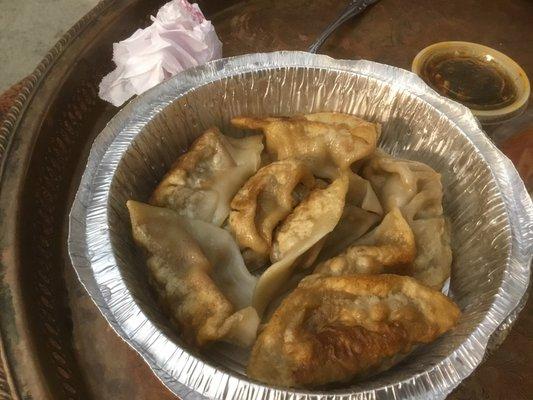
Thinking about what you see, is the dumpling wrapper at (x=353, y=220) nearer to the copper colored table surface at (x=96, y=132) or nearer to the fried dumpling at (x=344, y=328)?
the fried dumpling at (x=344, y=328)

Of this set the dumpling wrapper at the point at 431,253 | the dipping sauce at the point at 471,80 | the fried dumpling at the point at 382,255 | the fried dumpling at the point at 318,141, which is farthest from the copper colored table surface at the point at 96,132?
the fried dumpling at the point at 318,141

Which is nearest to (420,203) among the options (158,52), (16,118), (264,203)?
(264,203)

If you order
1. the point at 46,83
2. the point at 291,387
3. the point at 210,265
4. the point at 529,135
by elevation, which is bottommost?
the point at 529,135

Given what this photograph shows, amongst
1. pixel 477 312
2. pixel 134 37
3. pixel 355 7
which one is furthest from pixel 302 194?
pixel 355 7

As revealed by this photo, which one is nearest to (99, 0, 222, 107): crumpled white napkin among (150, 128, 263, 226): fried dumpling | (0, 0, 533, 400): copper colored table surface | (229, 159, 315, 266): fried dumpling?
(0, 0, 533, 400): copper colored table surface

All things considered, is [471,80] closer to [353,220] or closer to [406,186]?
[406,186]

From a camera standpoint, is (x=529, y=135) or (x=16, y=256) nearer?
(x=16, y=256)

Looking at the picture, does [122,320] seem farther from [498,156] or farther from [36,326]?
[498,156]

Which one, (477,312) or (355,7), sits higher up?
(355,7)
